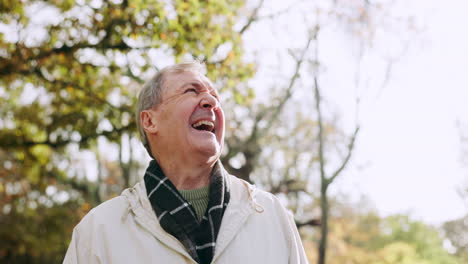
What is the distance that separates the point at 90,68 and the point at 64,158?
33.0 feet

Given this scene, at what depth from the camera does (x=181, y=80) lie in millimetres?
2609

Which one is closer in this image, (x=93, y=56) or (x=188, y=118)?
(x=188, y=118)

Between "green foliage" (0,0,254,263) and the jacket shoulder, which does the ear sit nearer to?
the jacket shoulder

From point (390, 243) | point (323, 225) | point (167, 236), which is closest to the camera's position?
point (167, 236)

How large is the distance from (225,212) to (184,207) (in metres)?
0.19

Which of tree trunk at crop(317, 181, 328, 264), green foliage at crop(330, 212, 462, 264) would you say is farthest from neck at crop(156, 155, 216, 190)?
green foliage at crop(330, 212, 462, 264)

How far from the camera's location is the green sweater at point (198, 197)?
241 centimetres

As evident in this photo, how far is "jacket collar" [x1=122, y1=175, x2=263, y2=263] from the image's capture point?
2229 millimetres

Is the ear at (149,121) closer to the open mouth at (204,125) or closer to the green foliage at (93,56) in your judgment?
the open mouth at (204,125)

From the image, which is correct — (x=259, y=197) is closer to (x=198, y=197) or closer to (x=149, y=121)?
(x=198, y=197)

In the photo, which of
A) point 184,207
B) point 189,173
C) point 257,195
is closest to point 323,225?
point 257,195

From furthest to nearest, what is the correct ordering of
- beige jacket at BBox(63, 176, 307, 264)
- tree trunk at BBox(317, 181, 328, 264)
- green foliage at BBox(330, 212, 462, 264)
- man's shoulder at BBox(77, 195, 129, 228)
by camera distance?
1. green foliage at BBox(330, 212, 462, 264)
2. tree trunk at BBox(317, 181, 328, 264)
3. man's shoulder at BBox(77, 195, 129, 228)
4. beige jacket at BBox(63, 176, 307, 264)

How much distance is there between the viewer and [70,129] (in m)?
9.00

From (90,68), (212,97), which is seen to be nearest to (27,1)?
(90,68)
